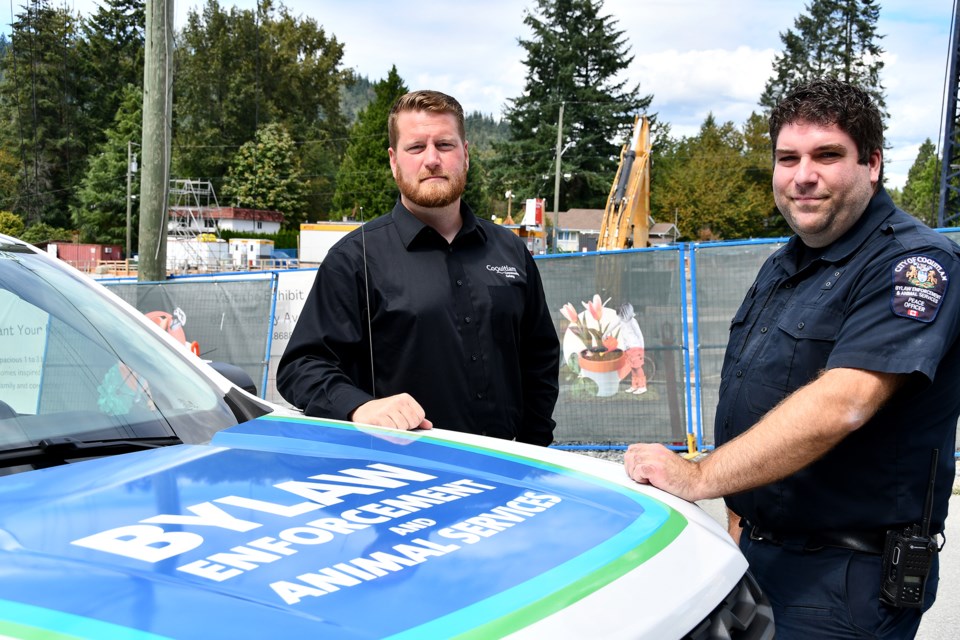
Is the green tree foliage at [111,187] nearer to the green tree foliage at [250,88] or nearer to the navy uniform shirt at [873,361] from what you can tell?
the green tree foliage at [250,88]

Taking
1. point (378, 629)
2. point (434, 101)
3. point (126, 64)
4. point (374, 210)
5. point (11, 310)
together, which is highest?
point (126, 64)

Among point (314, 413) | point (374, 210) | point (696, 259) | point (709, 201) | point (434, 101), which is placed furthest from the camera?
point (374, 210)

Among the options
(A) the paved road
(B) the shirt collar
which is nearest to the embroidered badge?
(B) the shirt collar

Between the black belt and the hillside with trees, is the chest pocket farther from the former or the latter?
the hillside with trees

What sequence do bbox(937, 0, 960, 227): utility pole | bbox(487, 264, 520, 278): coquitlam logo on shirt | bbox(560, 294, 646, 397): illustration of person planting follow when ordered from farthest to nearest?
1. bbox(937, 0, 960, 227): utility pole
2. bbox(560, 294, 646, 397): illustration of person planting
3. bbox(487, 264, 520, 278): coquitlam logo on shirt

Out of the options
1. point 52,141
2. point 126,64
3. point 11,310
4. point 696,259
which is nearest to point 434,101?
point 11,310

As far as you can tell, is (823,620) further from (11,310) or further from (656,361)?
(656,361)

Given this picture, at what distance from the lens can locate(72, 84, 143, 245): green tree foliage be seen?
6114cm

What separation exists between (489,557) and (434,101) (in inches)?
77.0

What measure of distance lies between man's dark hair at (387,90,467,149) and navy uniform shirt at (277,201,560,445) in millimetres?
311

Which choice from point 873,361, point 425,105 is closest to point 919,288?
point 873,361

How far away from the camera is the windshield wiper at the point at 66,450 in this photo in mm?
1897

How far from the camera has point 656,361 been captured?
28.1 ft

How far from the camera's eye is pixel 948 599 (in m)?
4.50
